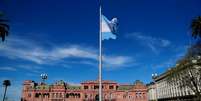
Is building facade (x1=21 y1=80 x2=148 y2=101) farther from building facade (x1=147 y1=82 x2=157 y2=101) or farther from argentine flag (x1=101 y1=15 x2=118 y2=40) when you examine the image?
argentine flag (x1=101 y1=15 x2=118 y2=40)

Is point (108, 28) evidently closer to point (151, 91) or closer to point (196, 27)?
point (196, 27)

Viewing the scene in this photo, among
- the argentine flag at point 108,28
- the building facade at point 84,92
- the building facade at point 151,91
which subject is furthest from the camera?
the building facade at point 84,92

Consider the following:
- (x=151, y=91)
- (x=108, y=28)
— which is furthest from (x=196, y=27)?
(x=151, y=91)

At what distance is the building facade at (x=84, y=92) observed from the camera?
390 ft

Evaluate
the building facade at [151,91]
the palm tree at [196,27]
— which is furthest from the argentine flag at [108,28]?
the building facade at [151,91]

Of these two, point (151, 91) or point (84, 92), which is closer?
point (151, 91)

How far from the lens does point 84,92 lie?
396 ft

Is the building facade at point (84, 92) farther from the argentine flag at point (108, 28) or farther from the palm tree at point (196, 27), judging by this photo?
the argentine flag at point (108, 28)

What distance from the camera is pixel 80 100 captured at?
12044 centimetres

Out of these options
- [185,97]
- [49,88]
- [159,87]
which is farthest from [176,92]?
[49,88]

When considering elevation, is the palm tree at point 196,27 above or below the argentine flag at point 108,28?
above

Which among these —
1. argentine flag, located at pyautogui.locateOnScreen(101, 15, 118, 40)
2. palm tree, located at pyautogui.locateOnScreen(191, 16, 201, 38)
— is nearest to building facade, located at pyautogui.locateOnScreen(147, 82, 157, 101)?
palm tree, located at pyautogui.locateOnScreen(191, 16, 201, 38)

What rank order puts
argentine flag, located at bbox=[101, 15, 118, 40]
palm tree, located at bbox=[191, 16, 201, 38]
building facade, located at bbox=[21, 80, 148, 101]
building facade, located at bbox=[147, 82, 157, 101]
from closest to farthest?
argentine flag, located at bbox=[101, 15, 118, 40] → palm tree, located at bbox=[191, 16, 201, 38] → building facade, located at bbox=[147, 82, 157, 101] → building facade, located at bbox=[21, 80, 148, 101]

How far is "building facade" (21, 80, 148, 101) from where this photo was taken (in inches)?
4680
